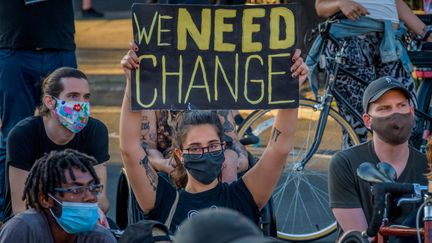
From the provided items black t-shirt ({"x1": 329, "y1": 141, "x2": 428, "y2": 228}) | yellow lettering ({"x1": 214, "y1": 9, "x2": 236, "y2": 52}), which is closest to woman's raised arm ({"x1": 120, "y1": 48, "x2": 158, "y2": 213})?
yellow lettering ({"x1": 214, "y1": 9, "x2": 236, "y2": 52})

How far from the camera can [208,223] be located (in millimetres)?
2061

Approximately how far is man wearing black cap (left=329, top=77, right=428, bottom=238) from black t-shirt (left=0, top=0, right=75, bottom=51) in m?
2.67

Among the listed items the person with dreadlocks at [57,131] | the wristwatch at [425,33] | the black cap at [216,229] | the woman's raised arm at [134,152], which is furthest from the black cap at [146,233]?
the wristwatch at [425,33]

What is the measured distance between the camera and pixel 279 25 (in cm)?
525

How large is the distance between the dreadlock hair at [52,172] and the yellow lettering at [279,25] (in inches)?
41.2

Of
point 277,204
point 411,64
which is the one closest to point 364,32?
point 411,64

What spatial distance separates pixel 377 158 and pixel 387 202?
3.40 ft

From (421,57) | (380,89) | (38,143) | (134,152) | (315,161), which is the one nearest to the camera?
(134,152)

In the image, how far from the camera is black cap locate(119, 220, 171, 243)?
3.86 metres

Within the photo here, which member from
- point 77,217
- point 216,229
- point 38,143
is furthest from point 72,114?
point 216,229

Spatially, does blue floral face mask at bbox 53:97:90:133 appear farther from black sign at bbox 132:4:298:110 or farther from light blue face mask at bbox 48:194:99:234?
light blue face mask at bbox 48:194:99:234

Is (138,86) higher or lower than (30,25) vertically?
higher

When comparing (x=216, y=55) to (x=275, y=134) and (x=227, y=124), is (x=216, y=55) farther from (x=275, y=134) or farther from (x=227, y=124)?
(x=227, y=124)

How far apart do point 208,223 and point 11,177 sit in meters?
4.27
